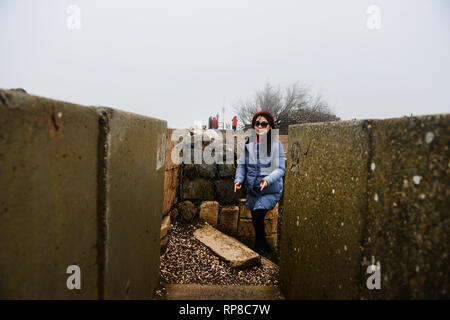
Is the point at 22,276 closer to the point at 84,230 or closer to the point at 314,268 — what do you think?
the point at 84,230

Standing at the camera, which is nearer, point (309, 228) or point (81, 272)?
point (81, 272)

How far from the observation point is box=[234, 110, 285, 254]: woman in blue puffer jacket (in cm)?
349

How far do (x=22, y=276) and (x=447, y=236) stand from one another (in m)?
1.40

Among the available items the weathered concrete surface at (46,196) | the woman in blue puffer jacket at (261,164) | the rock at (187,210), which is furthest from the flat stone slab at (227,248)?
the weathered concrete surface at (46,196)

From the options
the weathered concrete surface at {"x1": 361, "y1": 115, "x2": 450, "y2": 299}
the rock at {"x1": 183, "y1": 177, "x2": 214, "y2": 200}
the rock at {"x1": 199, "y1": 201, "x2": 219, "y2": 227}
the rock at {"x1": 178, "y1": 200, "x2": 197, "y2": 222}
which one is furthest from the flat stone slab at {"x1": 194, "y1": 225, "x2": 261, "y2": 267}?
the weathered concrete surface at {"x1": 361, "y1": 115, "x2": 450, "y2": 299}

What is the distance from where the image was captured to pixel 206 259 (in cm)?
341

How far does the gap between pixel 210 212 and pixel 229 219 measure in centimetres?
36

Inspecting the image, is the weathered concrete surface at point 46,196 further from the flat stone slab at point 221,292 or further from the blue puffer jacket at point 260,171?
the blue puffer jacket at point 260,171

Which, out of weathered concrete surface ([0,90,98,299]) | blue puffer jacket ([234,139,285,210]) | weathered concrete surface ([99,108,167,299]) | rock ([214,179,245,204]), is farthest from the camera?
rock ([214,179,245,204])

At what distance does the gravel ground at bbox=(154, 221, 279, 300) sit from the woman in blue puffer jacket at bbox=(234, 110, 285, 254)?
2.31 ft

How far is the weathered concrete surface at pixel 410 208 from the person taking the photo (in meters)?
0.91

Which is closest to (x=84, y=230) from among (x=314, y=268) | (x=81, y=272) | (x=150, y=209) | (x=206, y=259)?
(x=81, y=272)

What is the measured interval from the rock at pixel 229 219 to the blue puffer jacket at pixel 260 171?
88 centimetres

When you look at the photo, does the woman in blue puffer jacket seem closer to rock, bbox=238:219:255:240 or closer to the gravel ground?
the gravel ground
